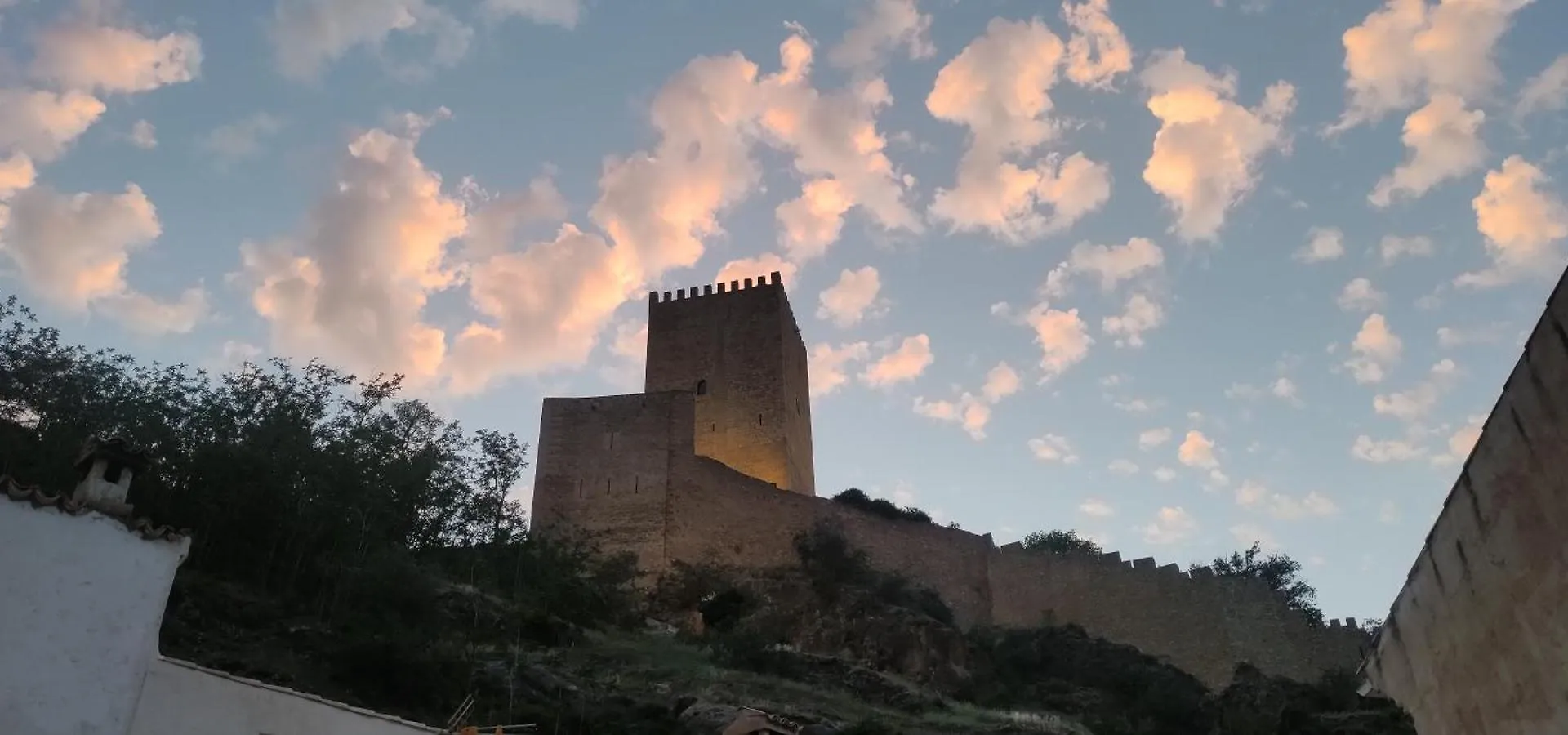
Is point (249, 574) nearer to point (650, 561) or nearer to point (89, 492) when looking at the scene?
point (89, 492)

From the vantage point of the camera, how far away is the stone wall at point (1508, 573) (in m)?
7.20

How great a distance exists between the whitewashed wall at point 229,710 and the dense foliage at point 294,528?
3.60 m

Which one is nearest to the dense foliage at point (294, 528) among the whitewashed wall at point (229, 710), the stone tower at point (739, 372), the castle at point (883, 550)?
the whitewashed wall at point (229, 710)

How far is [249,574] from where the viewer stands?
1944 cm

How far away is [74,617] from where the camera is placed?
1006 cm

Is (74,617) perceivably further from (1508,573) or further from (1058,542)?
(1058,542)

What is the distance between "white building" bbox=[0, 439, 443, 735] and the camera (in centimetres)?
974

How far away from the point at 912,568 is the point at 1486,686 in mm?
29486

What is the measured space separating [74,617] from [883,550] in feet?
94.4

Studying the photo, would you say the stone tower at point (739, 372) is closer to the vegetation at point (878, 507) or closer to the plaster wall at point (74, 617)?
the vegetation at point (878, 507)

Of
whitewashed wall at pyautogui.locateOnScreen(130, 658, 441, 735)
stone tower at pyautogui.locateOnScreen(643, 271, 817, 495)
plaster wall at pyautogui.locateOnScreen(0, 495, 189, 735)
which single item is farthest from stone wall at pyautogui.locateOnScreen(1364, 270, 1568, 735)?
stone tower at pyautogui.locateOnScreen(643, 271, 817, 495)

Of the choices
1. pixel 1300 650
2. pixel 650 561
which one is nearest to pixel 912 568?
pixel 650 561

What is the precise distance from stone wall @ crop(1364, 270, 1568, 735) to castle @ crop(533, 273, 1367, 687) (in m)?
26.7

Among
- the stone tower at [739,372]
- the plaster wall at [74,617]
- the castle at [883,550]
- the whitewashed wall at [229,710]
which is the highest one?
the stone tower at [739,372]
